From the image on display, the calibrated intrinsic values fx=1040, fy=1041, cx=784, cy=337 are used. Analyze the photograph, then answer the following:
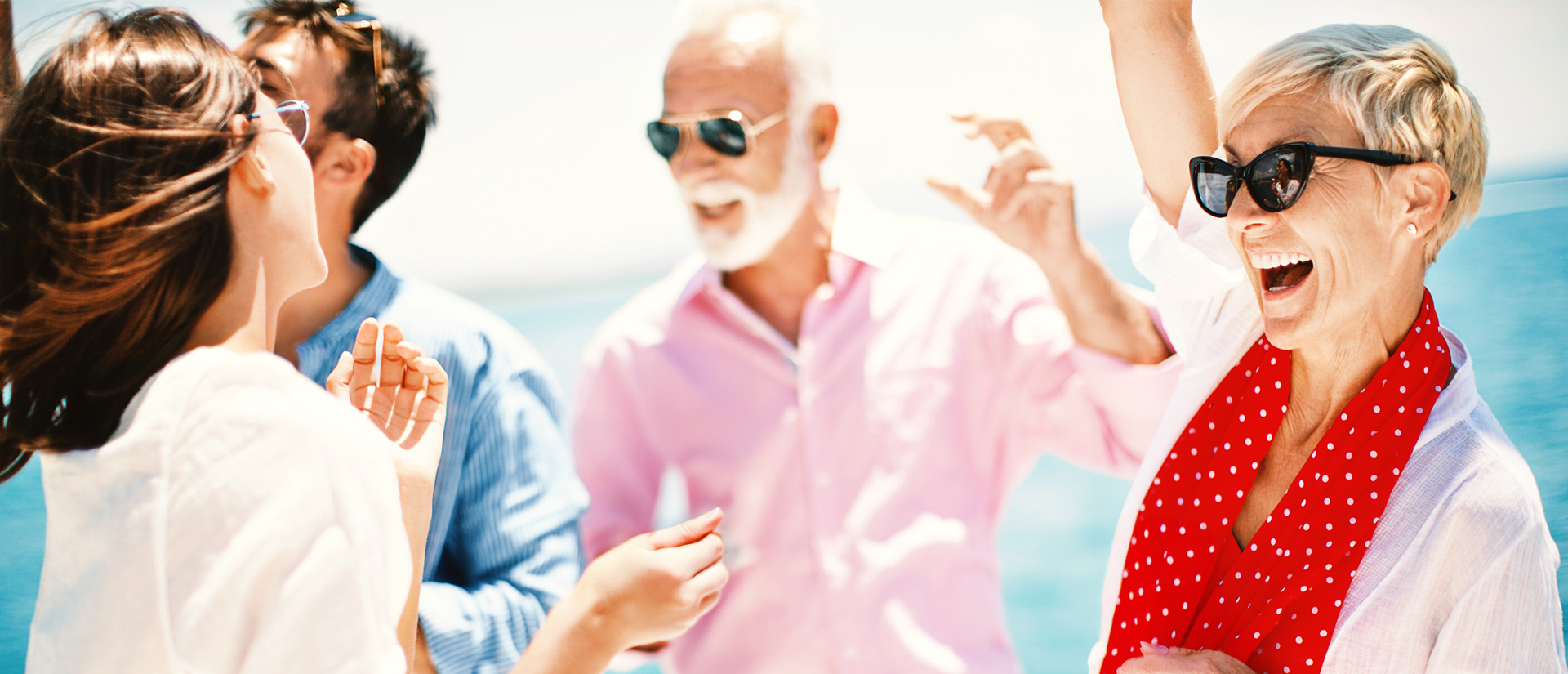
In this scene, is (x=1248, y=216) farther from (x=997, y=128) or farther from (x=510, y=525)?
(x=510, y=525)

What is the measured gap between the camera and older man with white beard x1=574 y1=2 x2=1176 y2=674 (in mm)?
2779

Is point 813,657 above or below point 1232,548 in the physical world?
below

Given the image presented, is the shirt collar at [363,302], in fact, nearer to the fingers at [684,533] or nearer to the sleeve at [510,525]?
the sleeve at [510,525]

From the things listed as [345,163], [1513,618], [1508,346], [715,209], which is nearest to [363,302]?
[345,163]

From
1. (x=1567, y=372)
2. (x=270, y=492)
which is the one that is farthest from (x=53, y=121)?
(x=1567, y=372)

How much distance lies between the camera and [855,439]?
2871mm

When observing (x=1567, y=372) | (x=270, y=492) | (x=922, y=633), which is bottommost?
(x=1567, y=372)

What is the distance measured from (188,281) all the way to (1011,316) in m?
2.06

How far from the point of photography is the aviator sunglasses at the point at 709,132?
287cm

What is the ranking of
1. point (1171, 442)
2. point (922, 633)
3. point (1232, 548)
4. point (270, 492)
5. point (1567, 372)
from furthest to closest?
point (1567, 372), point (922, 633), point (1171, 442), point (1232, 548), point (270, 492)

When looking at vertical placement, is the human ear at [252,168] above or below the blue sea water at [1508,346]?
above

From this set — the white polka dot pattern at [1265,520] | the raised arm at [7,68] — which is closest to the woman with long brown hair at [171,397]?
the raised arm at [7,68]

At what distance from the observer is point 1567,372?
4.86m

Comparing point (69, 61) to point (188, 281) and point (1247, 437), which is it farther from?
point (1247, 437)
